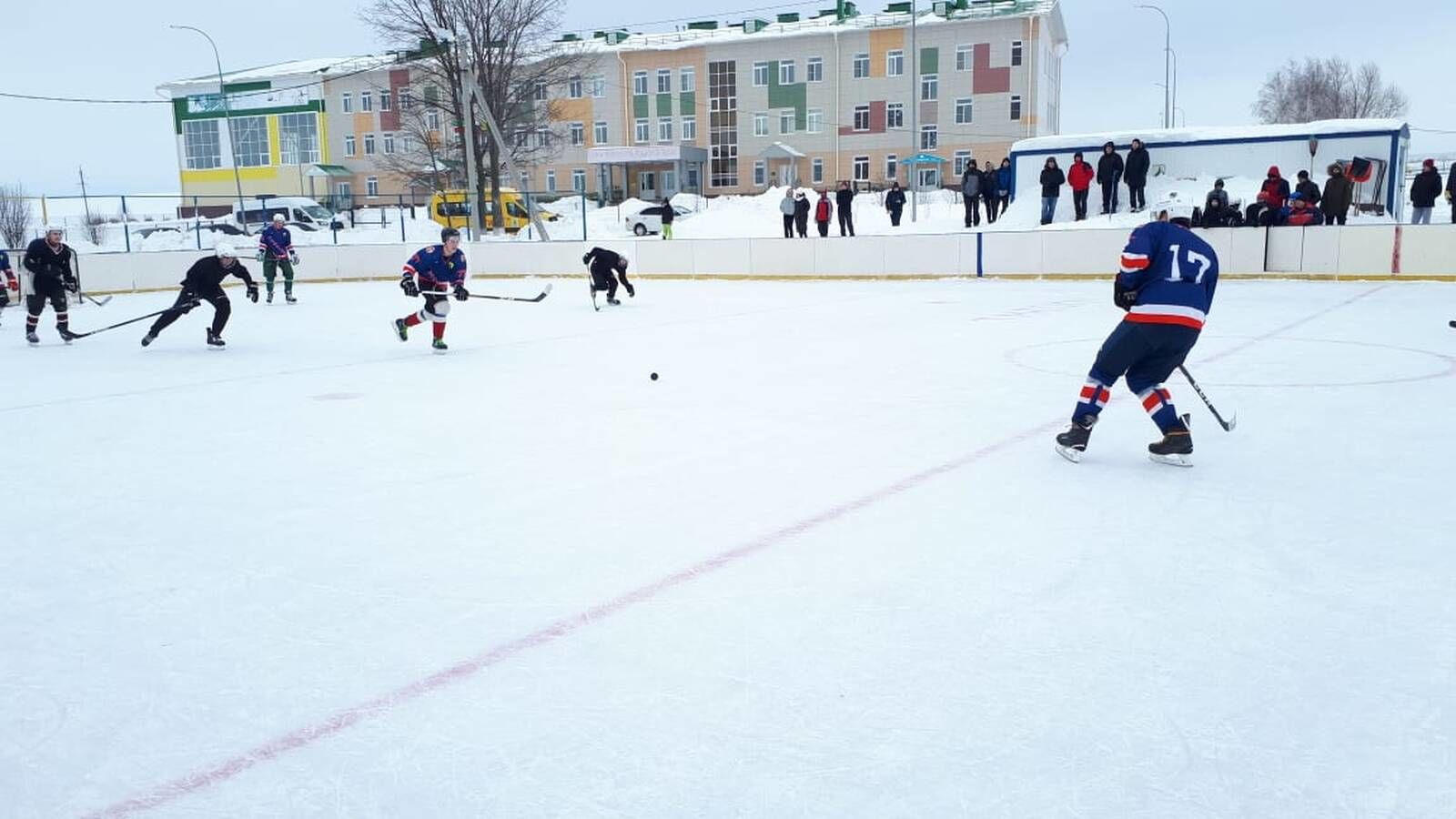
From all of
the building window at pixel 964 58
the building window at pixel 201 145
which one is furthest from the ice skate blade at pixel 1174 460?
the building window at pixel 201 145

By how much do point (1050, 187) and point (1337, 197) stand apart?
472 centimetres

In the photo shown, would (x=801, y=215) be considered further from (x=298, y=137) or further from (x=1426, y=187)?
(x=298, y=137)

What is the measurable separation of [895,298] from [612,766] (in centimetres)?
1289

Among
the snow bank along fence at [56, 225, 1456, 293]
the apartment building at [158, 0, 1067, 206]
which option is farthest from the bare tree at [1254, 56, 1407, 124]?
the snow bank along fence at [56, 225, 1456, 293]

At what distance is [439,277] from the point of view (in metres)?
10.2

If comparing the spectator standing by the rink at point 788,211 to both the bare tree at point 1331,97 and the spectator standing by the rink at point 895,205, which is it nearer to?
the spectator standing by the rink at point 895,205

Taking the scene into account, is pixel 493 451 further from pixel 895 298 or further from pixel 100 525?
pixel 895 298

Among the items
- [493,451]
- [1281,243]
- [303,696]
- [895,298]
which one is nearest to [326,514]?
[493,451]

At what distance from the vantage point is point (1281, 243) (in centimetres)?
1584

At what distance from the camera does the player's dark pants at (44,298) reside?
1149cm

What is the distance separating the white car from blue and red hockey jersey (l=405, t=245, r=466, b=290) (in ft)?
72.3

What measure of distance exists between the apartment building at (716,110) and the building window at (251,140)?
0.22ft

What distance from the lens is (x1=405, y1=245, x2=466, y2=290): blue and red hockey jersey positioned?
1013 cm

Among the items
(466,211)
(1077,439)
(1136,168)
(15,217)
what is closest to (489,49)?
(466,211)
